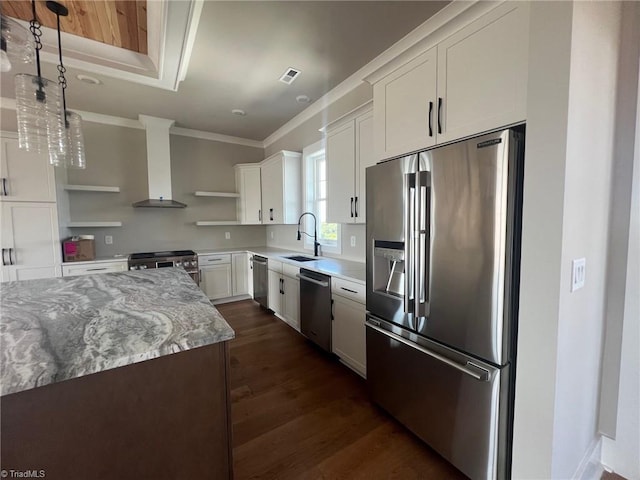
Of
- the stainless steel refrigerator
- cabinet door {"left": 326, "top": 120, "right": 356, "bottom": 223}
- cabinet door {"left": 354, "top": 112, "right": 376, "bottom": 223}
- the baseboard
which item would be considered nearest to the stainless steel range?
cabinet door {"left": 326, "top": 120, "right": 356, "bottom": 223}

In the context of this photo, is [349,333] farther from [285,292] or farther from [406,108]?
[406,108]

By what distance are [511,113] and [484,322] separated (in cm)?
99

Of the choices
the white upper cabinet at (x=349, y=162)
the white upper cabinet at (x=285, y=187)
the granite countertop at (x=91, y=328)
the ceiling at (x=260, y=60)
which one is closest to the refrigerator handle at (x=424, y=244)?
the white upper cabinet at (x=349, y=162)

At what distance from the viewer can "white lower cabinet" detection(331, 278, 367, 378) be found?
7.23 ft

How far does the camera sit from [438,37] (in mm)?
1558

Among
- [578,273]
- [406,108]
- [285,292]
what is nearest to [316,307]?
[285,292]

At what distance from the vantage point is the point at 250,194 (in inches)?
185

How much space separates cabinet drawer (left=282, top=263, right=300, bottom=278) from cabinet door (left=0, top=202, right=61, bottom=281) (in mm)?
2586

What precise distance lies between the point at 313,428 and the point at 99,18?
3528 millimetres

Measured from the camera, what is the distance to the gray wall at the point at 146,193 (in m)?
3.84

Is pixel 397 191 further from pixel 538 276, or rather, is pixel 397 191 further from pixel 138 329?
pixel 138 329

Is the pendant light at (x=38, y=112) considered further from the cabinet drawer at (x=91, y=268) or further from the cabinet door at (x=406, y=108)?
the cabinet door at (x=406, y=108)

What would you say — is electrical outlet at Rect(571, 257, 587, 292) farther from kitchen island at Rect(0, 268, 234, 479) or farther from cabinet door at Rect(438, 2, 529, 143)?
kitchen island at Rect(0, 268, 234, 479)

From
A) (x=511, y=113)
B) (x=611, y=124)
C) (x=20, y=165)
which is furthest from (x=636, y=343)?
(x=20, y=165)
